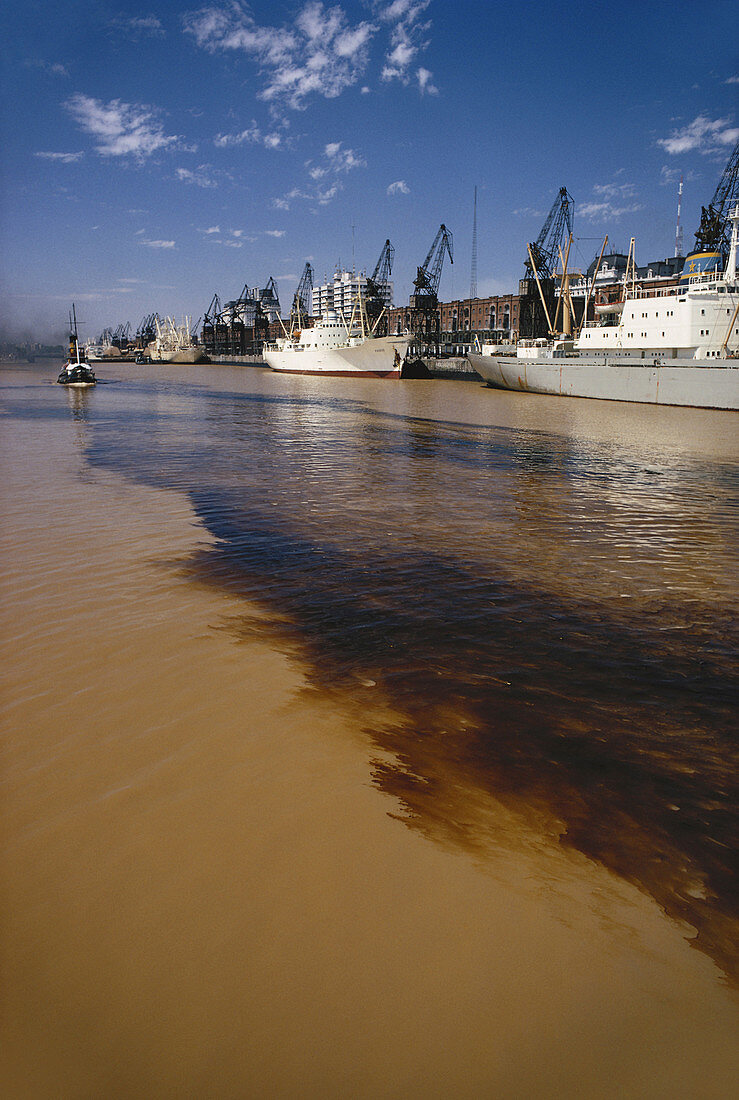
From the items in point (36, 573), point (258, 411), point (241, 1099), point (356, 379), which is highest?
point (356, 379)

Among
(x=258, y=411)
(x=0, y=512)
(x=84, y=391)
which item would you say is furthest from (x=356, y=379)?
(x=0, y=512)

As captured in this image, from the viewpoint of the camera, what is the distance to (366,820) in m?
3.67

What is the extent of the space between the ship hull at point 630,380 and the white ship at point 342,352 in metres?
20.5

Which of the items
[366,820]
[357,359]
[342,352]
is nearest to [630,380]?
[357,359]

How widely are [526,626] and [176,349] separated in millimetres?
186343

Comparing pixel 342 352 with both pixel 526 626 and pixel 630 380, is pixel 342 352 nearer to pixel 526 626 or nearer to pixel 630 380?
pixel 630 380

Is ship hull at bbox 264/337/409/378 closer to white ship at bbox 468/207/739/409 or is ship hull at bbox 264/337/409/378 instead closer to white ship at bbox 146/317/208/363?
white ship at bbox 468/207/739/409

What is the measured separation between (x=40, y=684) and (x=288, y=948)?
322 centimetres

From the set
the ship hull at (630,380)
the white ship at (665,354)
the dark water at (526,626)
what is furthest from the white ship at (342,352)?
the dark water at (526,626)

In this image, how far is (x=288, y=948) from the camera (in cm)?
281

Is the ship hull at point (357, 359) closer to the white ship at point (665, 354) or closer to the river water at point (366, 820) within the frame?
the white ship at point (665, 354)

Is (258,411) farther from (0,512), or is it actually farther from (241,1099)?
(241,1099)

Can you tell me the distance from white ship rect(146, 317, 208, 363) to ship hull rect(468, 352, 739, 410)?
12786 centimetres

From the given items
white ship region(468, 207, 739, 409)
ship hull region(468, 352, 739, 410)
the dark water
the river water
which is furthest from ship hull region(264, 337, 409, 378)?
the river water
